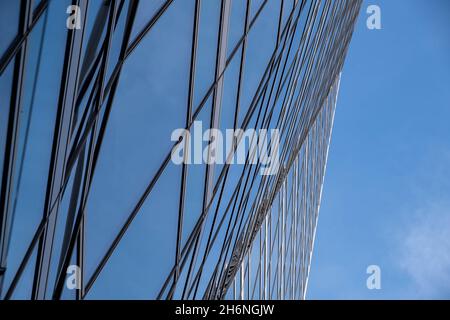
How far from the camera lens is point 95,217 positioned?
7898 millimetres

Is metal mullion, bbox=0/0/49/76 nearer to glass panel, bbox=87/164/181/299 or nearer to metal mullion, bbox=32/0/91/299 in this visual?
metal mullion, bbox=32/0/91/299

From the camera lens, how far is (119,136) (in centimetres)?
796

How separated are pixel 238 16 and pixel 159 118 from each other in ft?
14.9

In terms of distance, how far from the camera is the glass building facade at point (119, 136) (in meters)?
6.31

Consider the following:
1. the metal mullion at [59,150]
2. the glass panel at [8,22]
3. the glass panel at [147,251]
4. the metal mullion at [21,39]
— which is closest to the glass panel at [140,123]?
the glass panel at [147,251]

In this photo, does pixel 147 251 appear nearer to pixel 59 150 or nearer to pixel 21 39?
pixel 59 150

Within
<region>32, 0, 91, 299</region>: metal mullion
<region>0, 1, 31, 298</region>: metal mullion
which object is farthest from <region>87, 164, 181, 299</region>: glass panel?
<region>0, 1, 31, 298</region>: metal mullion

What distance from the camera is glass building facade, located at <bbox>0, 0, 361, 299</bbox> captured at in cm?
631

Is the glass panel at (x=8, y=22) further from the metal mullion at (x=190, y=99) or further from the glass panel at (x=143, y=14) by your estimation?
the metal mullion at (x=190, y=99)

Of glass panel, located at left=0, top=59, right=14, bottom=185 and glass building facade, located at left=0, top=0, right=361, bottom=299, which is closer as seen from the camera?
glass panel, located at left=0, top=59, right=14, bottom=185

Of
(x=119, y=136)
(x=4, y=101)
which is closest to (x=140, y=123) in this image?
(x=119, y=136)

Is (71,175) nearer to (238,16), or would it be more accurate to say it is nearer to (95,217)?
(95,217)

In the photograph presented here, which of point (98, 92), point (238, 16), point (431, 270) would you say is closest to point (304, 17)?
point (238, 16)
